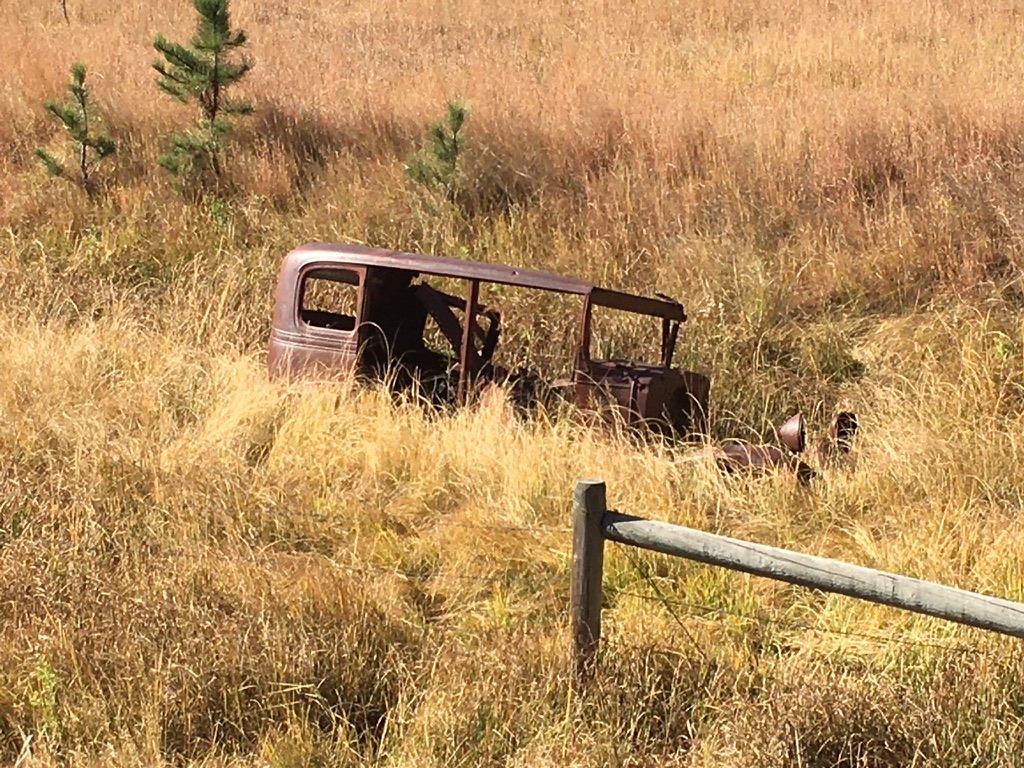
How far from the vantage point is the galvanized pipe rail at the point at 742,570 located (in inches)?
131

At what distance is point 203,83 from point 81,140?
1189mm

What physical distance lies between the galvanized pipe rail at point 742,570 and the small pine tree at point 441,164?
636cm

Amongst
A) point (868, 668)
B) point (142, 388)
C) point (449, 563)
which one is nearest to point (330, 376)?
point (142, 388)

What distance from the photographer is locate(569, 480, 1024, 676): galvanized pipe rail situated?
11.0 ft

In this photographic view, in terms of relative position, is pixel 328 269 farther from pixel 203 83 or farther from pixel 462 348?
pixel 203 83

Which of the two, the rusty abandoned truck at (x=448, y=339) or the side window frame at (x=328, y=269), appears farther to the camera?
the side window frame at (x=328, y=269)

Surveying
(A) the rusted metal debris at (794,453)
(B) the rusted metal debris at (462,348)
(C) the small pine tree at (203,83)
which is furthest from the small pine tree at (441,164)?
(A) the rusted metal debris at (794,453)

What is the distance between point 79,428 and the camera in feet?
19.2

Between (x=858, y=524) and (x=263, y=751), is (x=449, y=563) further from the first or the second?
(x=858, y=524)

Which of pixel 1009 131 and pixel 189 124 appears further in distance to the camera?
pixel 189 124

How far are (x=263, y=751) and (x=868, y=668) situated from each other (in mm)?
2105

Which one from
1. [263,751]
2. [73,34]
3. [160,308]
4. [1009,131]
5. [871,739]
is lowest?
[263,751]

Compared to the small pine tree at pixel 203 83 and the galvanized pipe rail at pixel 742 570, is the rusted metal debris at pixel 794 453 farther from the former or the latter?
the small pine tree at pixel 203 83

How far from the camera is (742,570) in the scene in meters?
3.61
